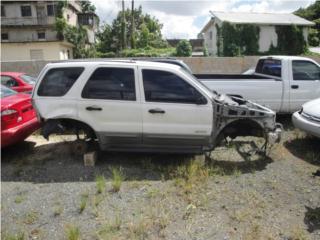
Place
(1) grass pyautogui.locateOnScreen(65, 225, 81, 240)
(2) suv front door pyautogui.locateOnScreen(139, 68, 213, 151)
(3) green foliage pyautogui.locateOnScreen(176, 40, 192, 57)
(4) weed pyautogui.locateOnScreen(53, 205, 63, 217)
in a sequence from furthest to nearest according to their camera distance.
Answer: (3) green foliage pyautogui.locateOnScreen(176, 40, 192, 57) < (2) suv front door pyautogui.locateOnScreen(139, 68, 213, 151) < (4) weed pyautogui.locateOnScreen(53, 205, 63, 217) < (1) grass pyautogui.locateOnScreen(65, 225, 81, 240)

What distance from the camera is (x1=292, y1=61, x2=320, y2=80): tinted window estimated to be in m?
8.46

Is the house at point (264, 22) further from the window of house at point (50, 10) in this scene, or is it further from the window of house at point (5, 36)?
the window of house at point (5, 36)

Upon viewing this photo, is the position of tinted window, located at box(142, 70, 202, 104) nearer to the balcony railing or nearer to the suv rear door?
the suv rear door

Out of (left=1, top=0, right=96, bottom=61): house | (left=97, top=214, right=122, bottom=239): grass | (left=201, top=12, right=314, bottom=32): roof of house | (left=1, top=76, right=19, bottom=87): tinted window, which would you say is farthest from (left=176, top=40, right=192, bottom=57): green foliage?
(left=97, top=214, right=122, bottom=239): grass

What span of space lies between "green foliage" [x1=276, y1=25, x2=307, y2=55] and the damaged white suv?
25.1m

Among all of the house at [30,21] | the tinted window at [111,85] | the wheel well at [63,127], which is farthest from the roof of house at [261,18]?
the wheel well at [63,127]

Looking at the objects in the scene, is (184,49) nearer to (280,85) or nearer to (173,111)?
(280,85)

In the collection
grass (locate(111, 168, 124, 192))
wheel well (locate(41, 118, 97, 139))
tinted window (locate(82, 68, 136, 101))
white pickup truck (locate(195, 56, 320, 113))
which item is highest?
tinted window (locate(82, 68, 136, 101))

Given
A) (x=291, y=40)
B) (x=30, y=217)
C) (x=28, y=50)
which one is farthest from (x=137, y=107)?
(x=28, y=50)

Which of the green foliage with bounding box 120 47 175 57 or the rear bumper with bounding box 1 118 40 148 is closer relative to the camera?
the rear bumper with bounding box 1 118 40 148

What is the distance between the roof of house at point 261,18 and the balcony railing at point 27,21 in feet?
62.4

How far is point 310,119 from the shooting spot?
6309 mm

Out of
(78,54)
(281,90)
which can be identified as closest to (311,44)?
(78,54)

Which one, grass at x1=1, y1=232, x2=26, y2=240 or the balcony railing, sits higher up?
the balcony railing
